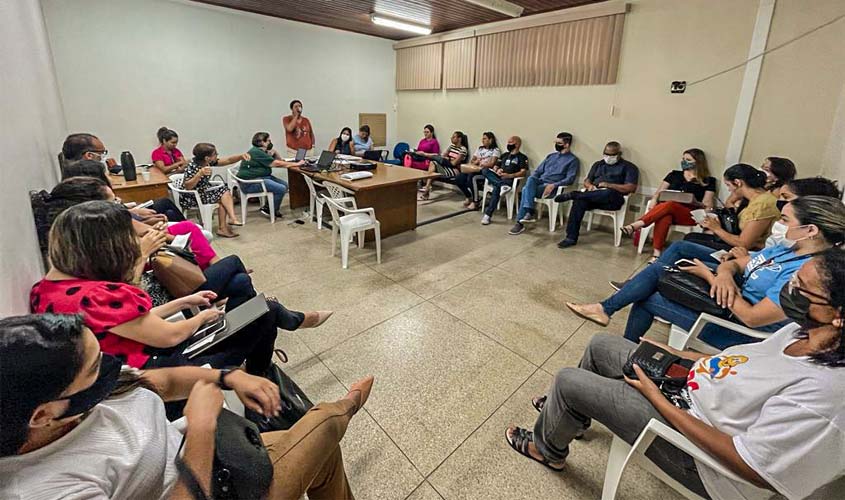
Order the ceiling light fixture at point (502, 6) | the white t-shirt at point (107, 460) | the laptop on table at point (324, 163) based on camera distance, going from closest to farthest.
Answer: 1. the white t-shirt at point (107, 460)
2. the ceiling light fixture at point (502, 6)
3. the laptop on table at point (324, 163)

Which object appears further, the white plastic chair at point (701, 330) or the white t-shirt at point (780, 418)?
the white plastic chair at point (701, 330)

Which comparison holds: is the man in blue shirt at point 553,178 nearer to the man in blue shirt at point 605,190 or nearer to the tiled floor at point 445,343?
the man in blue shirt at point 605,190

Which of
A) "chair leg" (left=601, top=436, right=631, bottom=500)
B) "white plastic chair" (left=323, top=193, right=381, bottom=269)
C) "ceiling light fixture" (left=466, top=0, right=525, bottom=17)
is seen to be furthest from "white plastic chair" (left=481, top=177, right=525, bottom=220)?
"chair leg" (left=601, top=436, right=631, bottom=500)

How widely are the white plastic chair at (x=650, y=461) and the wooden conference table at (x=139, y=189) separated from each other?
13.3 ft

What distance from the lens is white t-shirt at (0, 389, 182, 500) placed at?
1.96ft

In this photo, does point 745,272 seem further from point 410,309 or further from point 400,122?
point 400,122

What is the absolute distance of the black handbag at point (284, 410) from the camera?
129cm

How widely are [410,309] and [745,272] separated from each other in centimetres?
206

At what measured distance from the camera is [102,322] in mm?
1088

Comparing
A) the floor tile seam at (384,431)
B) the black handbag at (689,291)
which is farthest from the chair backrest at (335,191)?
the black handbag at (689,291)

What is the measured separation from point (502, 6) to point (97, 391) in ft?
16.7

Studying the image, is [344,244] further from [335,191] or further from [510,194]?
[510,194]

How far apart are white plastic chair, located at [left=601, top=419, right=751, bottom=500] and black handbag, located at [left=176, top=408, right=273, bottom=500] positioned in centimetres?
110

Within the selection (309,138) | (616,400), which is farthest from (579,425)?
(309,138)
